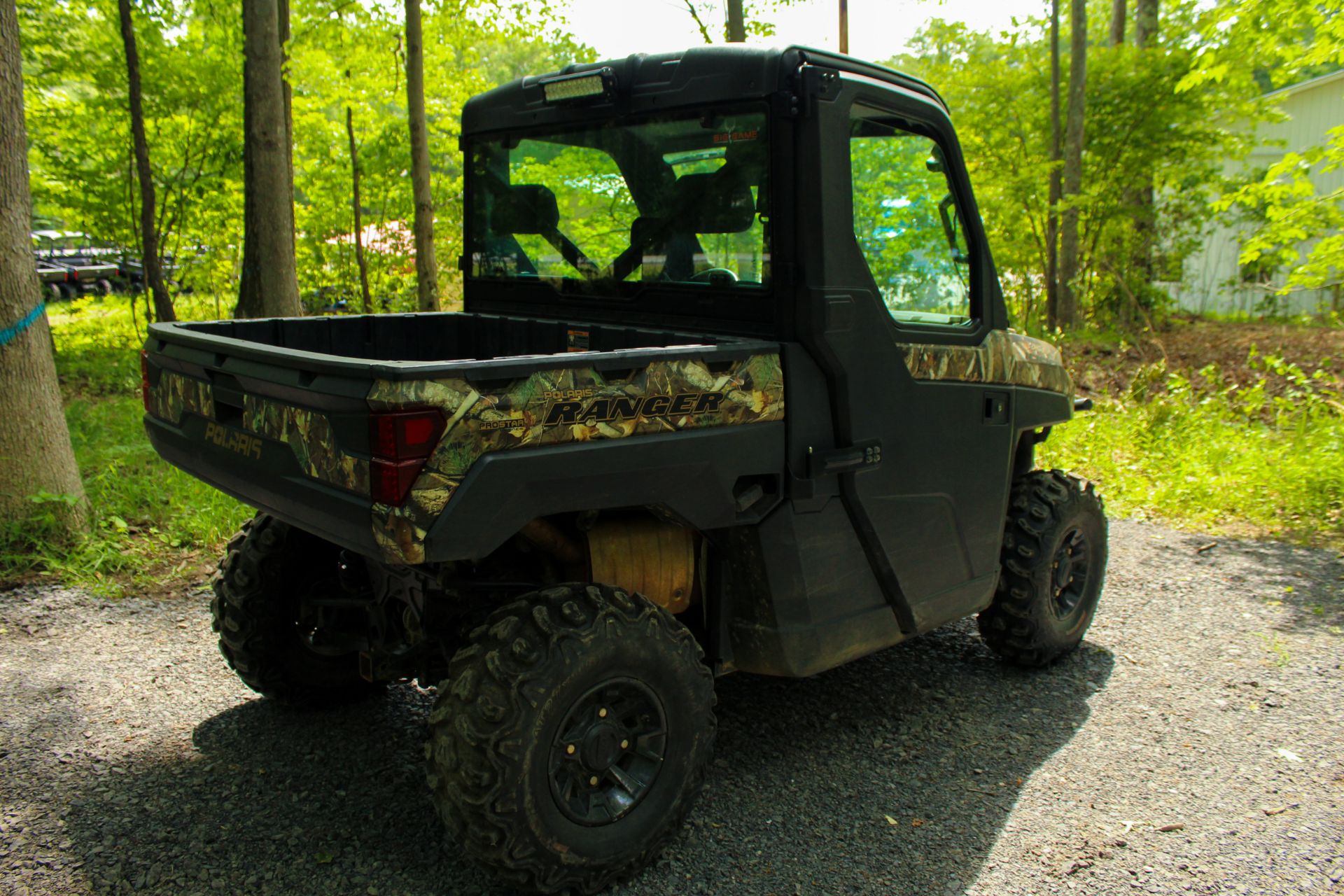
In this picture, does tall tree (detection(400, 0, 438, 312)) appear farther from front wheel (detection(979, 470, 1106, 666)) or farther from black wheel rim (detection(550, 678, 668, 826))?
black wheel rim (detection(550, 678, 668, 826))

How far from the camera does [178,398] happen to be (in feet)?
11.1

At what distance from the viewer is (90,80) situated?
1180 cm

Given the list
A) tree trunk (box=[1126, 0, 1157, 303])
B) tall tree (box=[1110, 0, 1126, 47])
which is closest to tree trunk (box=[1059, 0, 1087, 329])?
tree trunk (box=[1126, 0, 1157, 303])

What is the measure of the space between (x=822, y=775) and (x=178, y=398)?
2.44 meters

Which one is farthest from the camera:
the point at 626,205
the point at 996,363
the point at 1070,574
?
the point at 1070,574

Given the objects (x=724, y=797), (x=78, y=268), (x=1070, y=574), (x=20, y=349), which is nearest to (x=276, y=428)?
(x=724, y=797)

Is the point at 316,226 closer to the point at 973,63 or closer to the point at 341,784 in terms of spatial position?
the point at 973,63

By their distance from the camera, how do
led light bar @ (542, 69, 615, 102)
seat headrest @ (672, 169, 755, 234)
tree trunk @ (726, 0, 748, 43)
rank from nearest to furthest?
seat headrest @ (672, 169, 755, 234) → led light bar @ (542, 69, 615, 102) → tree trunk @ (726, 0, 748, 43)

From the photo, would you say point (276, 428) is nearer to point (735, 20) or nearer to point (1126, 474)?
point (1126, 474)

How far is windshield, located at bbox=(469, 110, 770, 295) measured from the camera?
329 cm

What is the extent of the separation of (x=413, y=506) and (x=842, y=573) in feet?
4.99

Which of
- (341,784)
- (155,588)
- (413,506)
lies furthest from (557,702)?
(155,588)

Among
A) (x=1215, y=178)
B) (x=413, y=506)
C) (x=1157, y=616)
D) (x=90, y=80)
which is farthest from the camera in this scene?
(x=1215, y=178)

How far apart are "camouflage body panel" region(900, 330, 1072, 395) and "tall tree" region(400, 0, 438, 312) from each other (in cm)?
625
